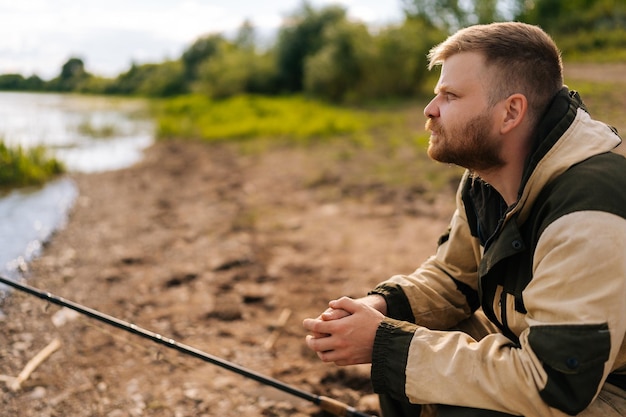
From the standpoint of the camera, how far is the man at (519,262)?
1.56 m

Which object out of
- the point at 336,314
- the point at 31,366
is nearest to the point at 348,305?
the point at 336,314

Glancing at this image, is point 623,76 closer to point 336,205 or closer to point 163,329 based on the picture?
point 336,205

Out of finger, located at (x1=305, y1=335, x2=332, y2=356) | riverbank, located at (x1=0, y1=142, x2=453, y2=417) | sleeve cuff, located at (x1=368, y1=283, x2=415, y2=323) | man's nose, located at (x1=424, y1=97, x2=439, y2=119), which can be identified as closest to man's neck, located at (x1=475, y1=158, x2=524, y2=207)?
man's nose, located at (x1=424, y1=97, x2=439, y2=119)

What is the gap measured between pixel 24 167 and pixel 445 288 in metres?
8.25

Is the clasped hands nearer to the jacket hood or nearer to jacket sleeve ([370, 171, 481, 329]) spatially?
jacket sleeve ([370, 171, 481, 329])

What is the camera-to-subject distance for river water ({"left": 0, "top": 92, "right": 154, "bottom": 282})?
6125 mm

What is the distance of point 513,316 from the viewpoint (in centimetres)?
190

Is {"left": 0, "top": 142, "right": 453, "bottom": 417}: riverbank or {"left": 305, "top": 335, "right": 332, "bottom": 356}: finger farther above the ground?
{"left": 305, "top": 335, "right": 332, "bottom": 356}: finger

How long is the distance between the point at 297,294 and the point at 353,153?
5.99 m

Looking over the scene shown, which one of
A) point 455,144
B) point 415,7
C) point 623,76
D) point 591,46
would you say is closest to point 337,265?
point 455,144

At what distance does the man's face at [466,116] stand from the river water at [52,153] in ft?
14.4

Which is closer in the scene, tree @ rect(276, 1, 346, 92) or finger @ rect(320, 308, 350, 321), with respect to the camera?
finger @ rect(320, 308, 350, 321)

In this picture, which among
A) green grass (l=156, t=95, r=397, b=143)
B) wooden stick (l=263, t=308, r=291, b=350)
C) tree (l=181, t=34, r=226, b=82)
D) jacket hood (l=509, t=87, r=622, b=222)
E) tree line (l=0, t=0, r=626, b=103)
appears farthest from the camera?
tree (l=181, t=34, r=226, b=82)

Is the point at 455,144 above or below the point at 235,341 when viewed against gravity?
above
